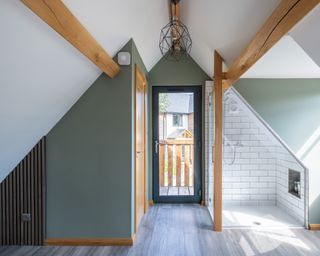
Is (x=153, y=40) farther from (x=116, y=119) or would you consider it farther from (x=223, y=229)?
(x=223, y=229)

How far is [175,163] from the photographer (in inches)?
169

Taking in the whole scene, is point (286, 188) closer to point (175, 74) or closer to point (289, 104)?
point (289, 104)

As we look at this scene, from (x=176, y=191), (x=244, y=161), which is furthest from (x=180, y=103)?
(x=176, y=191)

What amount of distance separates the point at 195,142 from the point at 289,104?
153 cm

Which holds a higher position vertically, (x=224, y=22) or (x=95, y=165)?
(x=224, y=22)

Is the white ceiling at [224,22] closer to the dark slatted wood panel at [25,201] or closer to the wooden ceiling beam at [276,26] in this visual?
the wooden ceiling beam at [276,26]

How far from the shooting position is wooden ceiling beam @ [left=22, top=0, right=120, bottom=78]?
118 centimetres

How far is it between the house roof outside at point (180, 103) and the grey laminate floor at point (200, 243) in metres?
1.78

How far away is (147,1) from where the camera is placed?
2.29m

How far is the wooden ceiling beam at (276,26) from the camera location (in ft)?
4.39

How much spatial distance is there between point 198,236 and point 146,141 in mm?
1656

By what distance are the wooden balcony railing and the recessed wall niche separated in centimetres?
152

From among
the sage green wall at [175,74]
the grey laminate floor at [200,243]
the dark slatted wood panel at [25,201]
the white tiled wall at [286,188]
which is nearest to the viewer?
the grey laminate floor at [200,243]

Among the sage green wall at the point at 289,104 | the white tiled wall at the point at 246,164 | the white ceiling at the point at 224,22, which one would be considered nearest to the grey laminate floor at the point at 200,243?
the white tiled wall at the point at 246,164
